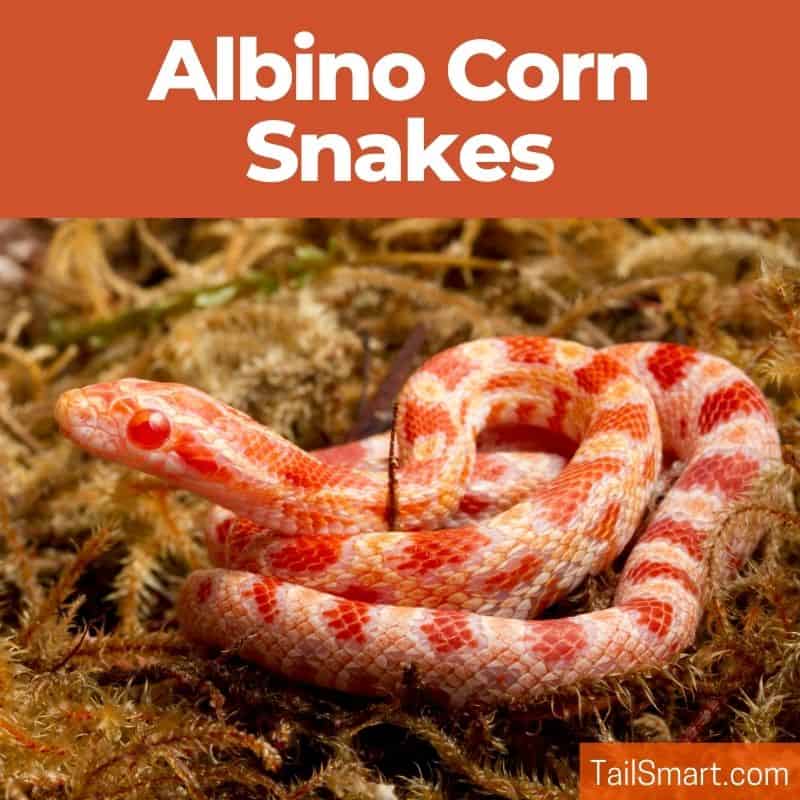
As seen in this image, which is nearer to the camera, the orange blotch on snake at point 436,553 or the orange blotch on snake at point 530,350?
the orange blotch on snake at point 436,553

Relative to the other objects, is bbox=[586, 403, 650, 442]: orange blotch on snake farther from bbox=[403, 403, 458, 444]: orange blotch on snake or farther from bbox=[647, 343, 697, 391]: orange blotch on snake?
bbox=[403, 403, 458, 444]: orange blotch on snake

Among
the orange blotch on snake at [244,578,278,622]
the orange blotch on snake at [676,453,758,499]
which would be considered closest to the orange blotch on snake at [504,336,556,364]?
the orange blotch on snake at [676,453,758,499]

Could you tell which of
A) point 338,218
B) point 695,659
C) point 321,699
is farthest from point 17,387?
point 695,659

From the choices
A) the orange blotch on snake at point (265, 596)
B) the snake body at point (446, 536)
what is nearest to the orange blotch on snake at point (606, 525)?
the snake body at point (446, 536)

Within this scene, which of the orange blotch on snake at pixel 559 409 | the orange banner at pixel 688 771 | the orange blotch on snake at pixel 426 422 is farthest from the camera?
the orange blotch on snake at pixel 559 409

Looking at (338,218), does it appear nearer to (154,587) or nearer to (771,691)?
(154,587)

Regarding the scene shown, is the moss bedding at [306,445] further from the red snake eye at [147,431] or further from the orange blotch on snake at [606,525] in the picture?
the red snake eye at [147,431]

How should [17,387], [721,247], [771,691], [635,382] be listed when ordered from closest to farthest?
[771,691] < [635,382] < [721,247] < [17,387]
